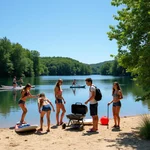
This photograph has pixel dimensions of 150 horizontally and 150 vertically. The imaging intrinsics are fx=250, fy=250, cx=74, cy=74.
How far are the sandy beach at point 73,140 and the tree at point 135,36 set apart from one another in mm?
1723

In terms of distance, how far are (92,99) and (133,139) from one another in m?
1.97

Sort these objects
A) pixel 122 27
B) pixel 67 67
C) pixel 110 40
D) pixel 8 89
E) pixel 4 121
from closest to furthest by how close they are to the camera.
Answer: pixel 122 27 → pixel 110 40 → pixel 4 121 → pixel 8 89 → pixel 67 67

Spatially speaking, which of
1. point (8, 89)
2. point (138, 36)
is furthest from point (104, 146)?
point (8, 89)

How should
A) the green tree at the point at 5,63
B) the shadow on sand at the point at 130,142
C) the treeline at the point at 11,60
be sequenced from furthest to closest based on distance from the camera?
the treeline at the point at 11,60, the green tree at the point at 5,63, the shadow on sand at the point at 130,142

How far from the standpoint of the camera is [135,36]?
7.86 metres

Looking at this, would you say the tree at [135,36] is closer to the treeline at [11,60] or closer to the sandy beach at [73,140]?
the sandy beach at [73,140]

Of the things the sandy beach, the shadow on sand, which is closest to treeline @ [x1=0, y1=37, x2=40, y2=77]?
the sandy beach

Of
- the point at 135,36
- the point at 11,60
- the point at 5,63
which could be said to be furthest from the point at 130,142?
the point at 11,60

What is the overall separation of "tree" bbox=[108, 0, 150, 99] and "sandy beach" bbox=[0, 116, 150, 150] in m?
1.72

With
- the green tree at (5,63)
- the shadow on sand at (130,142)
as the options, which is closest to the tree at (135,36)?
the shadow on sand at (130,142)

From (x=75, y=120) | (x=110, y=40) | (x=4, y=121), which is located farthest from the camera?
(x=4, y=121)

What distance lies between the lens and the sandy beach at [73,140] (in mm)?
7017

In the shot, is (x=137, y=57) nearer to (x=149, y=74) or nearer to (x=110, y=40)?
(x=149, y=74)

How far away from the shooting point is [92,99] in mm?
8875
